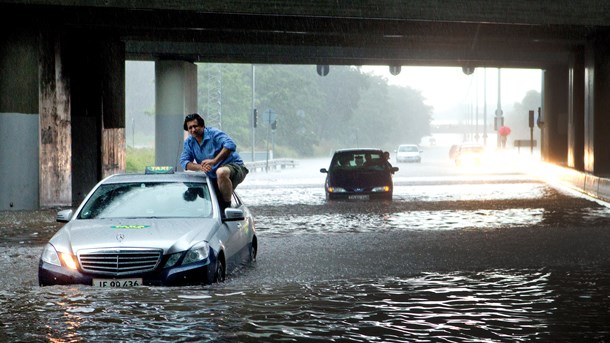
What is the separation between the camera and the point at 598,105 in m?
34.7

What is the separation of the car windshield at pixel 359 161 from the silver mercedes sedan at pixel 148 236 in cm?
1640

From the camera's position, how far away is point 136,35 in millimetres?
30844

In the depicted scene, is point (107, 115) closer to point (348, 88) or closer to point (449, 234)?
point (449, 234)

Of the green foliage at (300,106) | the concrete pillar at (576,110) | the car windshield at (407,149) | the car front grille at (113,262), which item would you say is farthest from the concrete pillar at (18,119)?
the car windshield at (407,149)

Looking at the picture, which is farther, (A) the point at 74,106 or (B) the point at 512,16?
(A) the point at 74,106

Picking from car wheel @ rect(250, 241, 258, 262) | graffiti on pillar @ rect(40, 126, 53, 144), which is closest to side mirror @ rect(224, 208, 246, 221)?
car wheel @ rect(250, 241, 258, 262)

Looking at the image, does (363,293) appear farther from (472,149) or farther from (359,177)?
(472,149)

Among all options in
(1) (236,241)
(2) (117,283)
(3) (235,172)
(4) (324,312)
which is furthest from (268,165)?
(4) (324,312)

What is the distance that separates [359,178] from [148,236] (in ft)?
58.3

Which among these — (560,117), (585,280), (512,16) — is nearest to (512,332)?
(585,280)

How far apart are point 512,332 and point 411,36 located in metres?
23.1

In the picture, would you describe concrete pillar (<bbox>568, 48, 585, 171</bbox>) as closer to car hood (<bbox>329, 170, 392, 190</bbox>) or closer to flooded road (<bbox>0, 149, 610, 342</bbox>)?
car hood (<bbox>329, 170, 392, 190</bbox>)

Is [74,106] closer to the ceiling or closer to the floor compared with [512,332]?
closer to the ceiling

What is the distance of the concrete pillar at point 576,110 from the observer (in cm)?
3966
